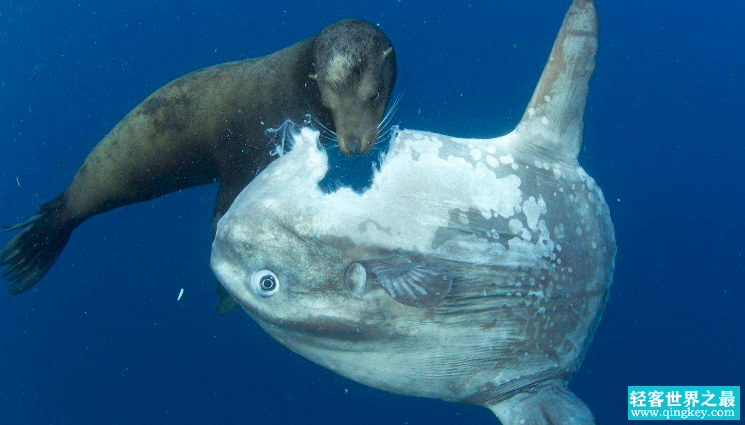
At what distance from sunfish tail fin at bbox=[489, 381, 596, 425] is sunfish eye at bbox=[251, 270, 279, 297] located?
1.62 m

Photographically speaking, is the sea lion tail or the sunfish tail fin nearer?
the sunfish tail fin

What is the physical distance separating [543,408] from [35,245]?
5305 mm

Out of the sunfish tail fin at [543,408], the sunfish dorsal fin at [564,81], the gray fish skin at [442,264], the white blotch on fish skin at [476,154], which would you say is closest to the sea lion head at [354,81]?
the gray fish skin at [442,264]

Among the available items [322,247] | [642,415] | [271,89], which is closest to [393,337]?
[322,247]

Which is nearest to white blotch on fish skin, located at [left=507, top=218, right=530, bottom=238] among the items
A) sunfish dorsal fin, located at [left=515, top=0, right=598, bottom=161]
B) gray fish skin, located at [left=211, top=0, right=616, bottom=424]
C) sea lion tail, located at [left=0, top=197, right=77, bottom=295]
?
gray fish skin, located at [left=211, top=0, right=616, bottom=424]

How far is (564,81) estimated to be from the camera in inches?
141

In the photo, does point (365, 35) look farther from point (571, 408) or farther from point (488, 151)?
point (571, 408)

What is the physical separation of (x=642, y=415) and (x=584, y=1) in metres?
4.91

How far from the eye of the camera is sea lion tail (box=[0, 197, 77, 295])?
5.42 metres

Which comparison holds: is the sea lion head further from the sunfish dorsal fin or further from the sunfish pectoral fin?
the sunfish pectoral fin

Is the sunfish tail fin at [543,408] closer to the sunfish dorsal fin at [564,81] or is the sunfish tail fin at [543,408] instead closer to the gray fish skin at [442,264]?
the gray fish skin at [442,264]

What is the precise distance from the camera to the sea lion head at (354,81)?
3.69 metres

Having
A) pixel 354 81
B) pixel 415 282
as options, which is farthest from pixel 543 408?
pixel 354 81

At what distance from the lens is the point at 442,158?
9.86 feet
